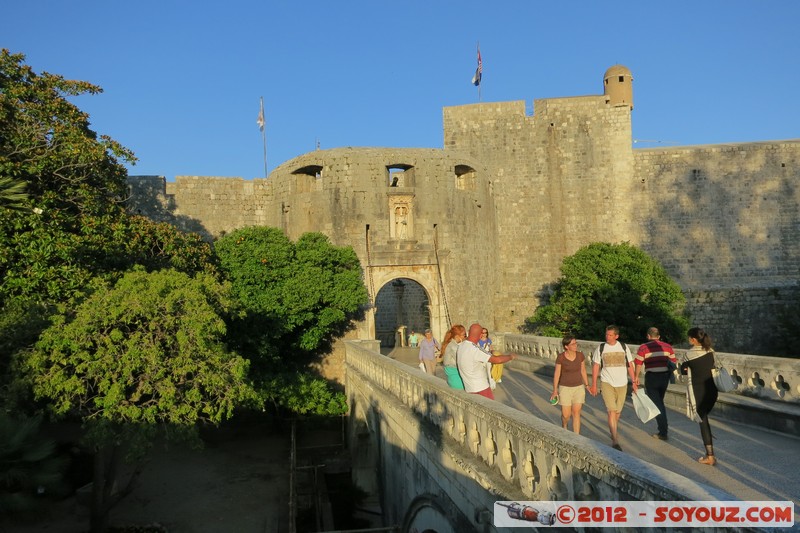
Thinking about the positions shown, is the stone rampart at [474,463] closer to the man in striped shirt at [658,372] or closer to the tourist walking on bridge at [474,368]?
the tourist walking on bridge at [474,368]

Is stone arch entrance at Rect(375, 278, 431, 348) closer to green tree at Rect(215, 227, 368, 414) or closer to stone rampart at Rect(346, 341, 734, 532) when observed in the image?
green tree at Rect(215, 227, 368, 414)

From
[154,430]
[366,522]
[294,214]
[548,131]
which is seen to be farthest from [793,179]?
[154,430]

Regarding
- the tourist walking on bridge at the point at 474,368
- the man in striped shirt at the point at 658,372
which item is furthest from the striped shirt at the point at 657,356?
the tourist walking on bridge at the point at 474,368

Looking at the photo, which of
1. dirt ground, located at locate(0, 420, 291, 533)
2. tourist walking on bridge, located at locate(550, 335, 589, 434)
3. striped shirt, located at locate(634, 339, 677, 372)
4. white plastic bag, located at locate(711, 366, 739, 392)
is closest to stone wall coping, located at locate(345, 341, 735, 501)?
tourist walking on bridge, located at locate(550, 335, 589, 434)

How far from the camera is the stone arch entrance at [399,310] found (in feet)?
103

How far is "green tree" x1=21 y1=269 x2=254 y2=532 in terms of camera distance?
10.3m

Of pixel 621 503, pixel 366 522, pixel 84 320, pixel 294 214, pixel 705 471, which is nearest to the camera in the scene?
Result: pixel 621 503

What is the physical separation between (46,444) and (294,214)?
1382 centimetres

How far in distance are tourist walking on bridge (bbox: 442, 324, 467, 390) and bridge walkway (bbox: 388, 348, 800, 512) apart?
163 centimetres

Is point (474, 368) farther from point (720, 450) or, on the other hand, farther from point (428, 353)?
point (428, 353)

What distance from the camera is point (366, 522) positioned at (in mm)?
13617

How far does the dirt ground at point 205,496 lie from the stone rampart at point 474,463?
3882 mm

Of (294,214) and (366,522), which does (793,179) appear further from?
(366,522)

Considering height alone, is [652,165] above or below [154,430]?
above
